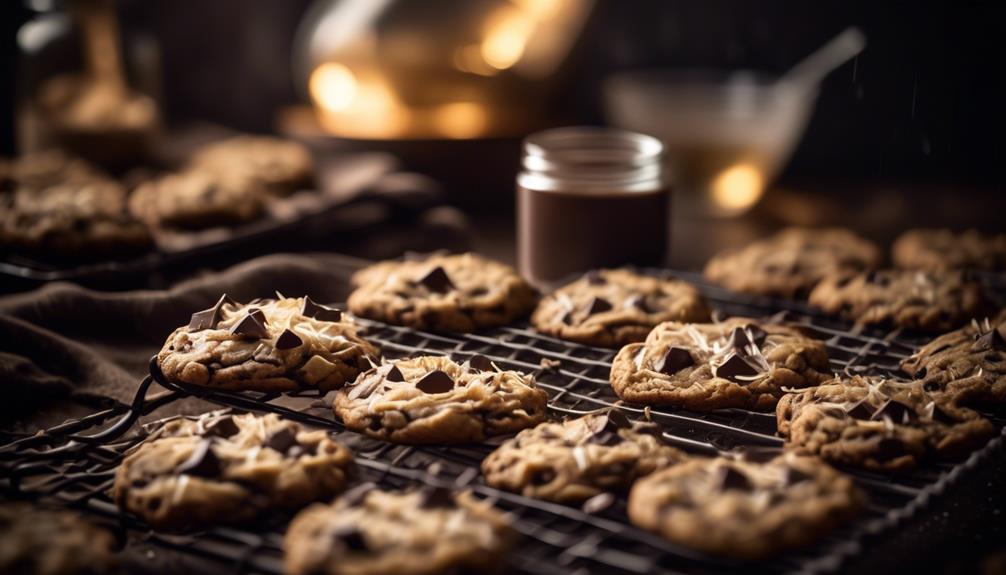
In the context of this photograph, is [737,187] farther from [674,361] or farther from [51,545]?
[51,545]

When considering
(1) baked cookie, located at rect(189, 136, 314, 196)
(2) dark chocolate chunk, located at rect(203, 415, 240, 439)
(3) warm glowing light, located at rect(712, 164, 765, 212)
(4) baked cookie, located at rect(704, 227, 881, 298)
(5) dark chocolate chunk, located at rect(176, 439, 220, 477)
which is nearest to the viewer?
(5) dark chocolate chunk, located at rect(176, 439, 220, 477)

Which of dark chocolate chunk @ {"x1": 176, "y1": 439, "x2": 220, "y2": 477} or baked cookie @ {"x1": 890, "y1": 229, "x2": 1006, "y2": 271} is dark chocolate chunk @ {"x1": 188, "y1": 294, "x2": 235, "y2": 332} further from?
baked cookie @ {"x1": 890, "y1": 229, "x2": 1006, "y2": 271}

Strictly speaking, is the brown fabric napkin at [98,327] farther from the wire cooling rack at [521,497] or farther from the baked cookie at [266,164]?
the baked cookie at [266,164]

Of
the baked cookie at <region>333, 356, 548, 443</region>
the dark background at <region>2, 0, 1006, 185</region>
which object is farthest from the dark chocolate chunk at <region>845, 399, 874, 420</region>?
the dark background at <region>2, 0, 1006, 185</region>

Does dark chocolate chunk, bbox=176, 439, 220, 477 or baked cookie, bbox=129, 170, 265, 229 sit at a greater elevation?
baked cookie, bbox=129, 170, 265, 229

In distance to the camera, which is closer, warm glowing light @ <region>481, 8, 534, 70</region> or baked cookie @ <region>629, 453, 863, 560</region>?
baked cookie @ <region>629, 453, 863, 560</region>

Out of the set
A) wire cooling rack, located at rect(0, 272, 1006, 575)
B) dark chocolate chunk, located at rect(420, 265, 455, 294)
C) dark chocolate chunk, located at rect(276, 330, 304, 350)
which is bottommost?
wire cooling rack, located at rect(0, 272, 1006, 575)

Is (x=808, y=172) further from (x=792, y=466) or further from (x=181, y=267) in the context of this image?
(x=792, y=466)
